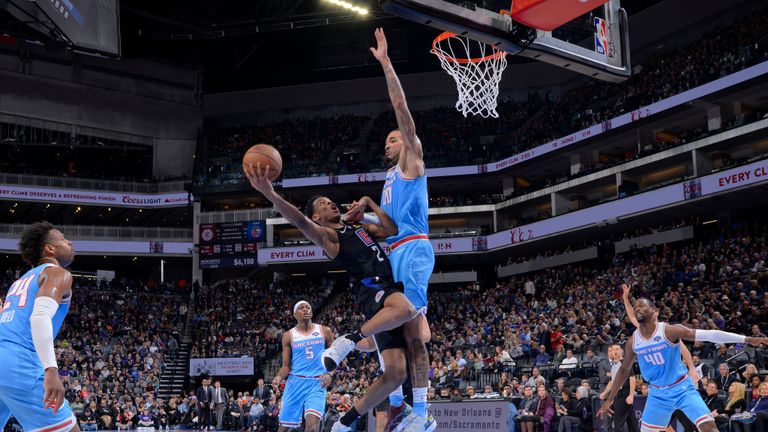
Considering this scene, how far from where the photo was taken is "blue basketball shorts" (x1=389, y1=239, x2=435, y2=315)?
7.41 metres

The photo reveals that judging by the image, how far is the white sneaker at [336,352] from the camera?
7.14 meters

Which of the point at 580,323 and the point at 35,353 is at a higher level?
the point at 35,353

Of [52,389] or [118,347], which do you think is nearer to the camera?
[52,389]

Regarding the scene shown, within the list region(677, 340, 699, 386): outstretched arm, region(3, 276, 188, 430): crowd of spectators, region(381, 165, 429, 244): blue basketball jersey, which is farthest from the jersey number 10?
region(3, 276, 188, 430): crowd of spectators

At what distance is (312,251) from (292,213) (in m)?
36.1

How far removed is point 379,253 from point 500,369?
17186 millimetres

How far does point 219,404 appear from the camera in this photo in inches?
1123

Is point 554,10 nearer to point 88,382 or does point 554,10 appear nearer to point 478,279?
point 88,382

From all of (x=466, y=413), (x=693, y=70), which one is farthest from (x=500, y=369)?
(x=693, y=70)

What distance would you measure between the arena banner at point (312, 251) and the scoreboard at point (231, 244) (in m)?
0.72

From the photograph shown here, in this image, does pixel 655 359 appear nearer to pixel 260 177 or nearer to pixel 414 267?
pixel 414 267

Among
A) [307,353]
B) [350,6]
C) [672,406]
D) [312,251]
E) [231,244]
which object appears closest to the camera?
[672,406]

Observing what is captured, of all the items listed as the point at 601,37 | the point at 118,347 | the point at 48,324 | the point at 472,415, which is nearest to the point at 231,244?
the point at 118,347

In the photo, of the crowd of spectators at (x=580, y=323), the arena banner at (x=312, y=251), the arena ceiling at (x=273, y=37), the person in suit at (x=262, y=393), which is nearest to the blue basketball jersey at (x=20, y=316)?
the crowd of spectators at (x=580, y=323)
